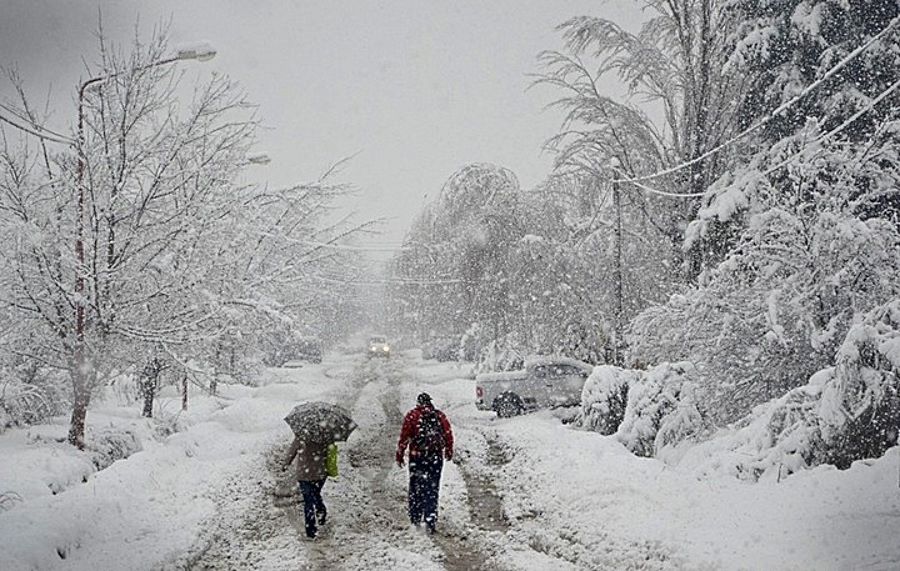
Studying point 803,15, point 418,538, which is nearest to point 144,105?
point 418,538

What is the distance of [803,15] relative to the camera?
1444 centimetres

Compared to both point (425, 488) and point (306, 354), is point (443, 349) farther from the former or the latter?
point (425, 488)

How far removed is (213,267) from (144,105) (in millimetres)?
2887

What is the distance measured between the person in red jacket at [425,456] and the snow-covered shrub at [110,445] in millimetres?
5871

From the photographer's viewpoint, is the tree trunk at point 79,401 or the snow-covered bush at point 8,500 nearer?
the snow-covered bush at point 8,500

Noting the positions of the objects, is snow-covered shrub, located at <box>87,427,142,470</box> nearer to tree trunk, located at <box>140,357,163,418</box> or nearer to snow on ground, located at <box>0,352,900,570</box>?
snow on ground, located at <box>0,352,900,570</box>

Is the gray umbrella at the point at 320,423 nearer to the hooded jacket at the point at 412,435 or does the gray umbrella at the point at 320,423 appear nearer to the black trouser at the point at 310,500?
the black trouser at the point at 310,500

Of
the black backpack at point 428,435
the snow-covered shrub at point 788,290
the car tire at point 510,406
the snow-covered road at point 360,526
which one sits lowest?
the snow-covered road at point 360,526

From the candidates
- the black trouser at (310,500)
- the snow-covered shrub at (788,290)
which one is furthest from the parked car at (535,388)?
the black trouser at (310,500)

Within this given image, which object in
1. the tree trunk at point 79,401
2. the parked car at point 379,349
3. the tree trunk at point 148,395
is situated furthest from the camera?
the parked car at point 379,349

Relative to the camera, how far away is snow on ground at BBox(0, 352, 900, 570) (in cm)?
711

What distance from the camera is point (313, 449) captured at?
9.19 meters

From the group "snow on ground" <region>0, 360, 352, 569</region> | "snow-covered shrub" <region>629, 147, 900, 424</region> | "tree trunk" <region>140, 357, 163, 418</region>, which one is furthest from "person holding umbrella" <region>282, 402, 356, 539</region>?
"tree trunk" <region>140, 357, 163, 418</region>

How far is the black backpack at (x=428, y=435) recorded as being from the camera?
9.46 m
